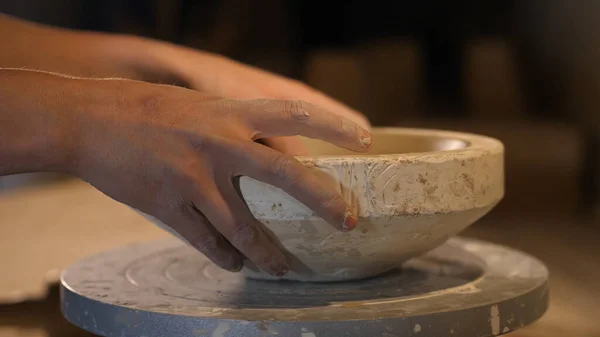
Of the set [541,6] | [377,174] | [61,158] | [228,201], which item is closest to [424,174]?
[377,174]

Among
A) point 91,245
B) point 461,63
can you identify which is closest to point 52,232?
point 91,245

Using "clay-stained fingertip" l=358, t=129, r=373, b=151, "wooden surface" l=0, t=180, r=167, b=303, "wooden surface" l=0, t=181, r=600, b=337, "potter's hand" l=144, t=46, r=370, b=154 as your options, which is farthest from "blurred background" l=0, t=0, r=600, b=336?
"clay-stained fingertip" l=358, t=129, r=373, b=151

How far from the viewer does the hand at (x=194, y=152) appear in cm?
67

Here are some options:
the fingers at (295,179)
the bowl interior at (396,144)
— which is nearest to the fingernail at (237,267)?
the fingers at (295,179)

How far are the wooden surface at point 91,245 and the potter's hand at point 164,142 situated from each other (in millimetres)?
313

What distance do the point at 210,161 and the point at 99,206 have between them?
118cm

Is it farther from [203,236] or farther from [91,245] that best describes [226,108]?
[91,245]

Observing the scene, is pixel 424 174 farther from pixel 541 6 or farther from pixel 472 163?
pixel 541 6

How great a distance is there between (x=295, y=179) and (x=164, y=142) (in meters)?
0.12

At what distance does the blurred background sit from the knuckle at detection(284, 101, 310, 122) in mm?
767

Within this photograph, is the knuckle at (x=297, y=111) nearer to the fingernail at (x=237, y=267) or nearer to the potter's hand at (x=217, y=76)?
the fingernail at (x=237, y=267)

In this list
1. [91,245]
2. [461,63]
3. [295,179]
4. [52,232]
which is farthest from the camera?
[461,63]

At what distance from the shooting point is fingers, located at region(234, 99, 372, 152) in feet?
2.26

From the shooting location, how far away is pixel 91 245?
142 centimetres
